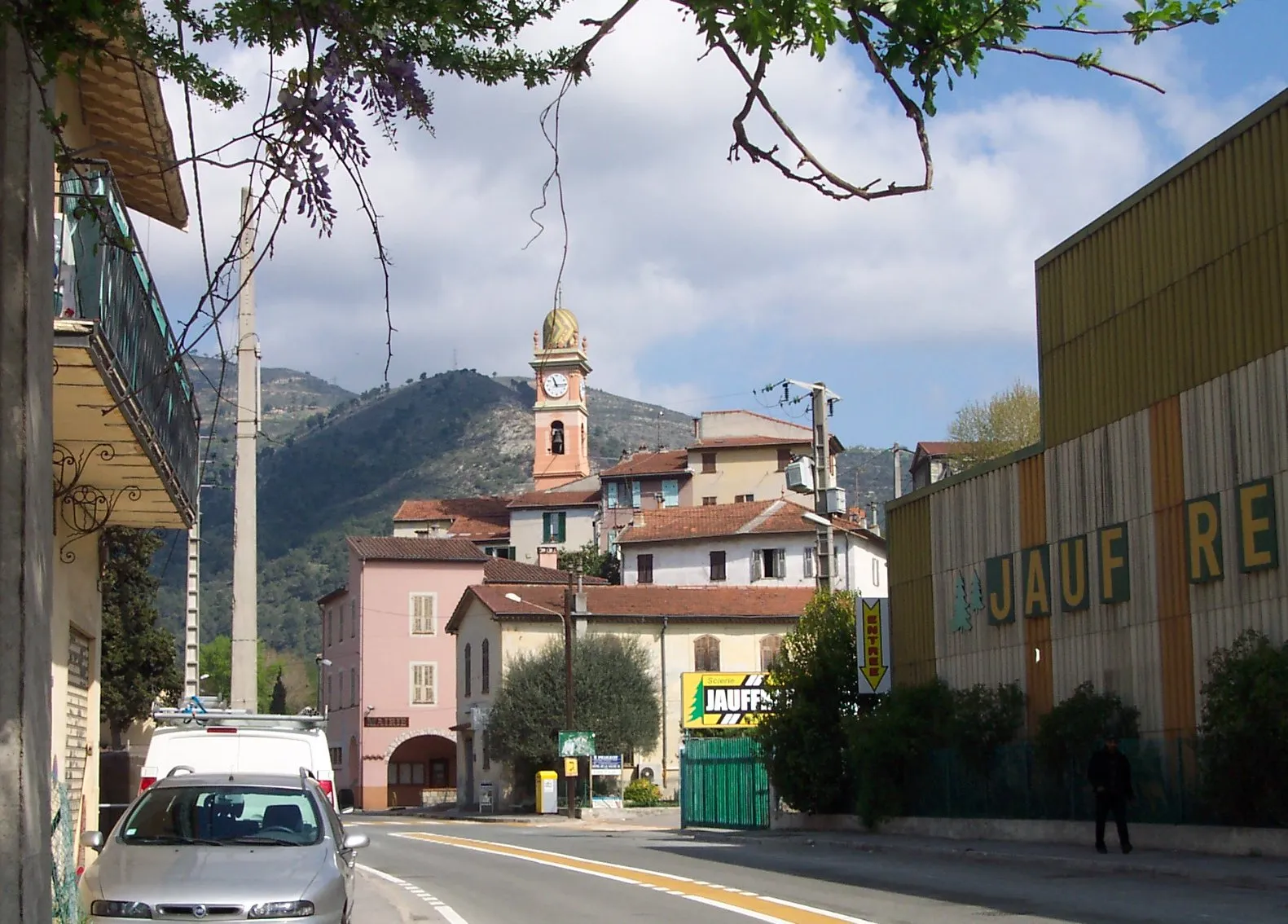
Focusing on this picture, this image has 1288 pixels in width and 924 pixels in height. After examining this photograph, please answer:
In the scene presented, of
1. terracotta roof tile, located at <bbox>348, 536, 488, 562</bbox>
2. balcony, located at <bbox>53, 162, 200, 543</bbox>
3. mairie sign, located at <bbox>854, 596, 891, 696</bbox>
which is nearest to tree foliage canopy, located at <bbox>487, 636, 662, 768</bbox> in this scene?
terracotta roof tile, located at <bbox>348, 536, 488, 562</bbox>

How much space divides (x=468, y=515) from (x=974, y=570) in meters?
86.9

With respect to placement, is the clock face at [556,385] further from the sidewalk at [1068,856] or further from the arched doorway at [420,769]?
the sidewalk at [1068,856]

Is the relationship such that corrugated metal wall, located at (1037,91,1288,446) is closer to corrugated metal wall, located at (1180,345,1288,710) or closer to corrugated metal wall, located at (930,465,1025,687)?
corrugated metal wall, located at (1180,345,1288,710)

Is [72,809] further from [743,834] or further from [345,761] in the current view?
[345,761]

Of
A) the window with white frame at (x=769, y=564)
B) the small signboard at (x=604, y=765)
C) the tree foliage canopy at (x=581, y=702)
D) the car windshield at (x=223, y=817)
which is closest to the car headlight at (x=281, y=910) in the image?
the car windshield at (x=223, y=817)

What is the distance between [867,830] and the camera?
32.0 meters

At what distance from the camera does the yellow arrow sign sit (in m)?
32.5

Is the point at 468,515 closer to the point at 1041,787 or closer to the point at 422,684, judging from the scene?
the point at 422,684

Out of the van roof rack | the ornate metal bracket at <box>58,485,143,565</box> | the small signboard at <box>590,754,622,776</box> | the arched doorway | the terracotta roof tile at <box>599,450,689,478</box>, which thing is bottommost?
the arched doorway

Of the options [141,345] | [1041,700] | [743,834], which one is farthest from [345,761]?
[141,345]

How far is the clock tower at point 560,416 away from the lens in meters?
118

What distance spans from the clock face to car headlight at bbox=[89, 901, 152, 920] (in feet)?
361

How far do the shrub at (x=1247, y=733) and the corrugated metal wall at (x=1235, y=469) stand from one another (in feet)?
1.94

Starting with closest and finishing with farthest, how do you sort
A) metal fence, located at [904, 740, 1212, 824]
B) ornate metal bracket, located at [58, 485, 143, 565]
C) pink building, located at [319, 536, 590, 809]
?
ornate metal bracket, located at [58, 485, 143, 565], metal fence, located at [904, 740, 1212, 824], pink building, located at [319, 536, 590, 809]
